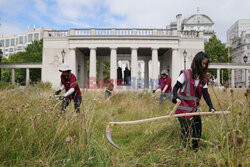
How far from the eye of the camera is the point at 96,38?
84.6 ft

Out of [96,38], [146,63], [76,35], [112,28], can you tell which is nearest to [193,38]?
[146,63]

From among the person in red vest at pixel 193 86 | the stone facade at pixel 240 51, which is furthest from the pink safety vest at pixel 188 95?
the stone facade at pixel 240 51

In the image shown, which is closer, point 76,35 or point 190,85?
point 190,85

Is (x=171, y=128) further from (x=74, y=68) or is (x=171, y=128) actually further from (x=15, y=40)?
(x=15, y=40)

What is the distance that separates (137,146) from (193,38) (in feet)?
87.7

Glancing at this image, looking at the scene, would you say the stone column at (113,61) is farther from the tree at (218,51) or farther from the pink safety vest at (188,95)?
the tree at (218,51)

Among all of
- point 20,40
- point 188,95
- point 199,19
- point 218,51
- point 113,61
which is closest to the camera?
point 188,95

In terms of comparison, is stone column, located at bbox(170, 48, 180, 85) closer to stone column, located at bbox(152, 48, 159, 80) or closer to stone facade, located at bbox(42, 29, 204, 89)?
stone facade, located at bbox(42, 29, 204, 89)

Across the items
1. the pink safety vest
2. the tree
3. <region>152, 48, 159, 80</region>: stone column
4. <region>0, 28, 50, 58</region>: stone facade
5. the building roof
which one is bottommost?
the pink safety vest

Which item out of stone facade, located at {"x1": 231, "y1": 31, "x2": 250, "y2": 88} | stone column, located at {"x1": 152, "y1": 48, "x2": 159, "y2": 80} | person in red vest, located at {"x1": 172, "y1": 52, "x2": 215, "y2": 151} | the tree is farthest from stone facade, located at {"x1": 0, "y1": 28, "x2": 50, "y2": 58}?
person in red vest, located at {"x1": 172, "y1": 52, "x2": 215, "y2": 151}

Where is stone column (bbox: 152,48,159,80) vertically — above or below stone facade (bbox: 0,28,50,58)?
below

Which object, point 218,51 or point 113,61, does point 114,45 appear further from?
point 218,51

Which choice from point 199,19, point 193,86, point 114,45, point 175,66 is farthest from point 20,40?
point 193,86

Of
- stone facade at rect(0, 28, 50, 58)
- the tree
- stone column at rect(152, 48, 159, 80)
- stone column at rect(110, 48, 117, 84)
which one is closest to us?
stone column at rect(152, 48, 159, 80)
